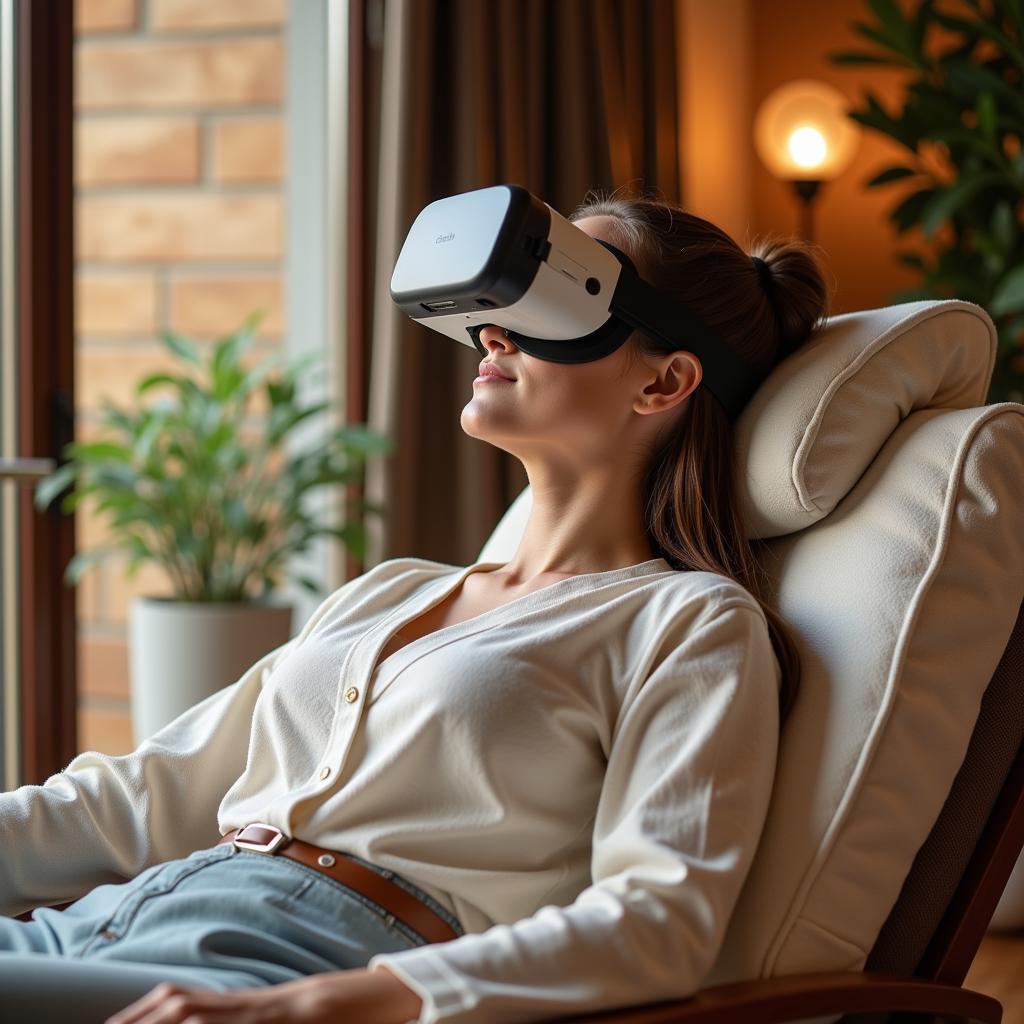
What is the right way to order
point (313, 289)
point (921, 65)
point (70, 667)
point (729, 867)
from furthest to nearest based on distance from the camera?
1. point (313, 289)
2. point (921, 65)
3. point (70, 667)
4. point (729, 867)

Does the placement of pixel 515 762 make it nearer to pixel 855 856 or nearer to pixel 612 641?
pixel 612 641

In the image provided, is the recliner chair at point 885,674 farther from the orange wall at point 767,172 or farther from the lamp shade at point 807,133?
the orange wall at point 767,172

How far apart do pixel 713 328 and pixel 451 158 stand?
78.5 inches

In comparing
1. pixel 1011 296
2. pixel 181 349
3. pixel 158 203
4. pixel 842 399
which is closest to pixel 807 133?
pixel 1011 296

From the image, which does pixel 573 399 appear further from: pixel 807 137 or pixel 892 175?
pixel 807 137

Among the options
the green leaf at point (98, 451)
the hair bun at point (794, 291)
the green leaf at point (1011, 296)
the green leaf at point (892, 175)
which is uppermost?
the green leaf at point (892, 175)

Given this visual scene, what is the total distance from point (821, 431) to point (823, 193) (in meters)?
3.47

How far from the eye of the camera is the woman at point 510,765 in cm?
103

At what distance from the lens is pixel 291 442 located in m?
3.54

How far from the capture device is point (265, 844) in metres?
1.26

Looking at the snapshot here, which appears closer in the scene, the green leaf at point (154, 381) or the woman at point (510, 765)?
the woman at point (510, 765)

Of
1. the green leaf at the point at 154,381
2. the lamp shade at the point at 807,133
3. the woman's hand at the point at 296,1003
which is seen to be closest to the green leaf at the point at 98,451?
the green leaf at the point at 154,381

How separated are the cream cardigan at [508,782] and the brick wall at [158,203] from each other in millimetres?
2202

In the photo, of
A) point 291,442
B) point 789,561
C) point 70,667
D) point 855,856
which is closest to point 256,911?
point 855,856
